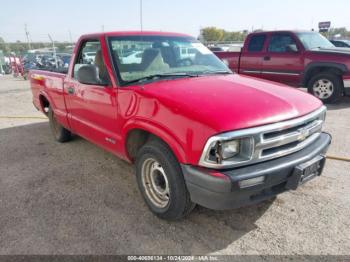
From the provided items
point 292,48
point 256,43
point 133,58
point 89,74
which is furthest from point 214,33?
point 89,74

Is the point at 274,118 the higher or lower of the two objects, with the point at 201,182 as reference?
higher

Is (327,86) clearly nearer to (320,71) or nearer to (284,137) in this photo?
(320,71)

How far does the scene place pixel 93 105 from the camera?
11.5 ft

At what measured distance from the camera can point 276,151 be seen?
2.37 metres

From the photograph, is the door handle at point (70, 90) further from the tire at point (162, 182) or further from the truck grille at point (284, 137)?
the truck grille at point (284, 137)

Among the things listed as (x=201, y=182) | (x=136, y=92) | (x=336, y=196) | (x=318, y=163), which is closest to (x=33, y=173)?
(x=136, y=92)

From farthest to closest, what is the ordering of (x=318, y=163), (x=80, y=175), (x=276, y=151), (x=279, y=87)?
1. (x=80, y=175)
2. (x=279, y=87)
3. (x=318, y=163)
4. (x=276, y=151)

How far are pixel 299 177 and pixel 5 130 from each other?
6.06m

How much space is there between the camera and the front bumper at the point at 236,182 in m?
2.14

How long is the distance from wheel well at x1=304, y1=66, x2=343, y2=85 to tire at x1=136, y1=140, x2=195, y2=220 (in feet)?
20.9

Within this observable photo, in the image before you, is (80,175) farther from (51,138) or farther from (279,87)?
(279,87)

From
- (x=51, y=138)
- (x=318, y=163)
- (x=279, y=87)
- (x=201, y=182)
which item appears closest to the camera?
(x=201, y=182)

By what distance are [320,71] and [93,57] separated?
20.7 ft

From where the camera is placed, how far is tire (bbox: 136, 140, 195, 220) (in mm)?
2473
